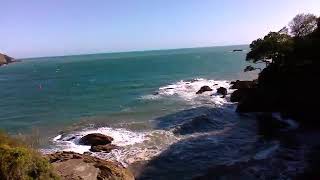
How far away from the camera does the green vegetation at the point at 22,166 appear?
20484mm

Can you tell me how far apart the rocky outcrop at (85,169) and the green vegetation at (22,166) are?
8.35 ft

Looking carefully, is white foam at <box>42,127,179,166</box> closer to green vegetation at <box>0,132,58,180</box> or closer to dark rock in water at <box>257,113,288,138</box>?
dark rock in water at <box>257,113,288,138</box>

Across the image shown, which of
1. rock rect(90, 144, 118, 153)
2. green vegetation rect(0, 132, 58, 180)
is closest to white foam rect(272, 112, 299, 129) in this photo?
rock rect(90, 144, 118, 153)

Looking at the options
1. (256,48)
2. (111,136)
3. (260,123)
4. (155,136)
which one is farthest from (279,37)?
(111,136)

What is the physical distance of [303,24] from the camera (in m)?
58.4

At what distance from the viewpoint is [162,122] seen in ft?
159

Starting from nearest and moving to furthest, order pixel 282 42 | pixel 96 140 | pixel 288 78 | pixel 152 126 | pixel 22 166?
pixel 22 166
pixel 96 140
pixel 152 126
pixel 288 78
pixel 282 42

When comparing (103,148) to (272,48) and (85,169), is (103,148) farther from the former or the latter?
(272,48)

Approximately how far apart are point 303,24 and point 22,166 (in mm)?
49316

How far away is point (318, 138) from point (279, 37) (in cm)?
1996

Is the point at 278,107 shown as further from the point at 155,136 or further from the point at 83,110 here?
the point at 83,110

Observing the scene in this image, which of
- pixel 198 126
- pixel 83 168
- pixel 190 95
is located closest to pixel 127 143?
pixel 198 126

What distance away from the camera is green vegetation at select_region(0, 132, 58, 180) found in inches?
806

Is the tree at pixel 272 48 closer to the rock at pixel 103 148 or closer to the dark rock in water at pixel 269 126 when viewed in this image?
the dark rock in water at pixel 269 126
